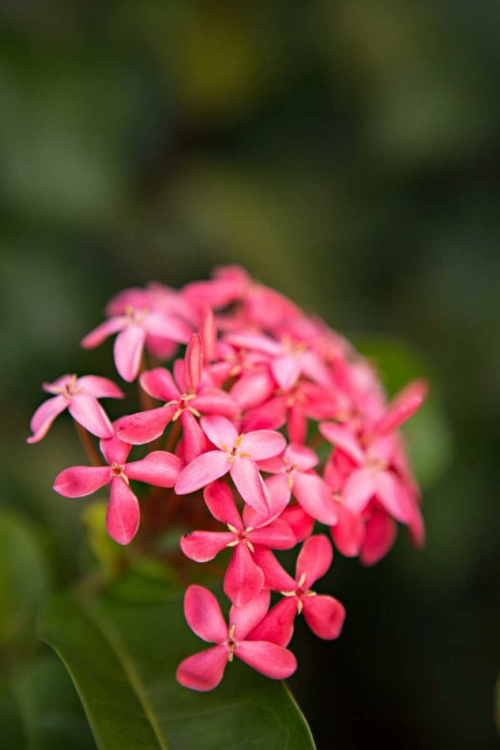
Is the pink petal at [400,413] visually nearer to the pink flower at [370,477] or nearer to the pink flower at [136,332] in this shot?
the pink flower at [370,477]

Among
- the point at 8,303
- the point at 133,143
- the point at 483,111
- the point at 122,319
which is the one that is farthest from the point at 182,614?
the point at 483,111

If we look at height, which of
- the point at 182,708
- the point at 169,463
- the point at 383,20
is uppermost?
the point at 383,20

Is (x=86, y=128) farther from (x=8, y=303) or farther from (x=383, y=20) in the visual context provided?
(x=383, y=20)

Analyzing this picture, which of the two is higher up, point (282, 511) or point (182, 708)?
point (282, 511)

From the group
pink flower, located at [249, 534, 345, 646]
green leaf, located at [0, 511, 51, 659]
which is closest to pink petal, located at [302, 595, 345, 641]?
pink flower, located at [249, 534, 345, 646]

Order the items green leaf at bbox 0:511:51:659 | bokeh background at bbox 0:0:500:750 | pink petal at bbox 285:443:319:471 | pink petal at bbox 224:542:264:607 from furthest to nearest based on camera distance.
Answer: bokeh background at bbox 0:0:500:750 < green leaf at bbox 0:511:51:659 < pink petal at bbox 285:443:319:471 < pink petal at bbox 224:542:264:607

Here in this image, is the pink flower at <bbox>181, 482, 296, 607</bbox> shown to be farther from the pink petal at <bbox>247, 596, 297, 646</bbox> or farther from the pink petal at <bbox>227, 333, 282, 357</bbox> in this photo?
the pink petal at <bbox>227, 333, 282, 357</bbox>

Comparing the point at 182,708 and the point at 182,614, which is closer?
the point at 182,708
